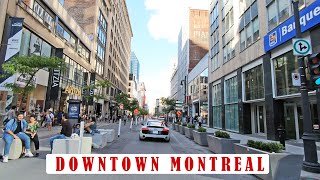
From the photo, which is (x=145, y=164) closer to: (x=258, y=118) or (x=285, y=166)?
(x=285, y=166)

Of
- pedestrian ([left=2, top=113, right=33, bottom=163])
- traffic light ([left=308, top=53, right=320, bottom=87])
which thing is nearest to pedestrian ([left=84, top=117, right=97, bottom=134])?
pedestrian ([left=2, top=113, right=33, bottom=163])

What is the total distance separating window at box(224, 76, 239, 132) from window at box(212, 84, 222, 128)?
2502 mm

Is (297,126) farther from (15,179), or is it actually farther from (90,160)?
(15,179)

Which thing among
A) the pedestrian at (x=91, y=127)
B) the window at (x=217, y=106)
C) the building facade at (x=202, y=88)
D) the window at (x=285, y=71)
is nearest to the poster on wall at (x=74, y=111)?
the pedestrian at (x=91, y=127)

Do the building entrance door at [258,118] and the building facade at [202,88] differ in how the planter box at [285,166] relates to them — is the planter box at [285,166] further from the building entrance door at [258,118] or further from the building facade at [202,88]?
the building facade at [202,88]

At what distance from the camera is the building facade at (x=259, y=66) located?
15234mm

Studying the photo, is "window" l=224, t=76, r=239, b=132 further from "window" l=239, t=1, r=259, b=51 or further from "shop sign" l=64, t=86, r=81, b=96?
"shop sign" l=64, t=86, r=81, b=96

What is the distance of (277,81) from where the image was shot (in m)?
16.8

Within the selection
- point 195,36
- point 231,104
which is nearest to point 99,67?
point 231,104

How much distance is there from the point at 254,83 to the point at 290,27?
6.69m

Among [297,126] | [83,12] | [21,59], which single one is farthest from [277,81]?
[83,12]

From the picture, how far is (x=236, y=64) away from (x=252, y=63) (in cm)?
349

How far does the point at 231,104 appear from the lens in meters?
25.9

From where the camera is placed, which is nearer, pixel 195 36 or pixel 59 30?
pixel 59 30
